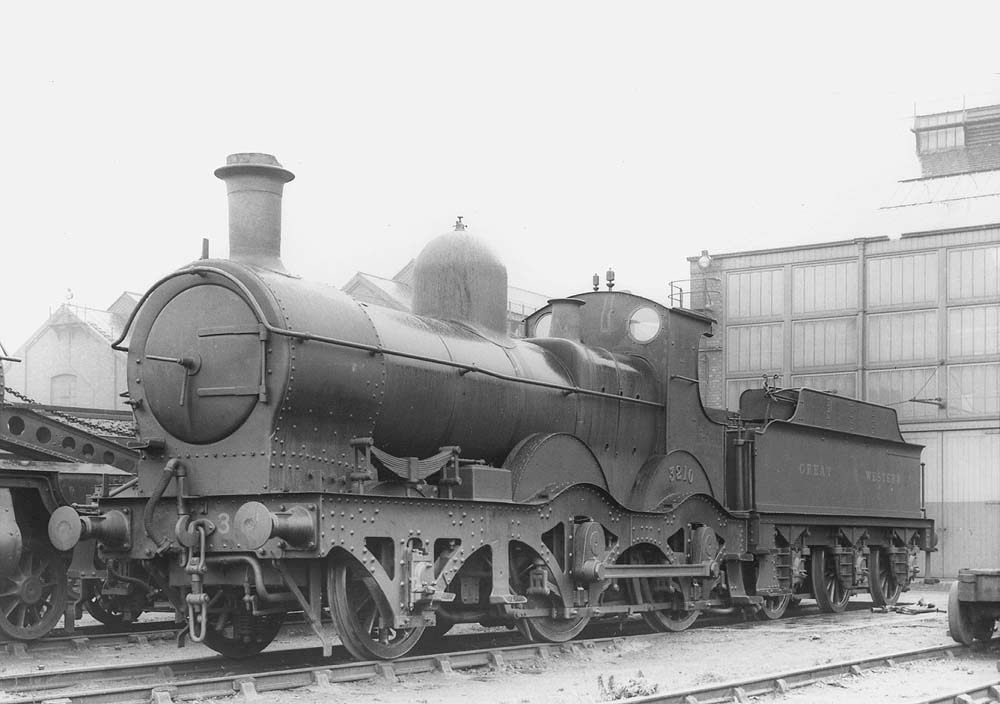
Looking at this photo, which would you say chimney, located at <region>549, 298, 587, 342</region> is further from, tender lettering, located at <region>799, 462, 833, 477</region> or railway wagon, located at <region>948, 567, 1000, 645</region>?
railway wagon, located at <region>948, 567, 1000, 645</region>

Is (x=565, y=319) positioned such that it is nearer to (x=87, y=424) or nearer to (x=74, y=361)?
(x=87, y=424)

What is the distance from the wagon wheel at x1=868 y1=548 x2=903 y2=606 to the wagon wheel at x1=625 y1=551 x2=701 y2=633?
527 centimetres

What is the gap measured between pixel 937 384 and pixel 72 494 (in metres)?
21.9

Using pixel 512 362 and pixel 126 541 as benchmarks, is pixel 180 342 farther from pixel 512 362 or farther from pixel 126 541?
pixel 512 362

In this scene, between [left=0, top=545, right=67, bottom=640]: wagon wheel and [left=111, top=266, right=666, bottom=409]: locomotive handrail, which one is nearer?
[left=111, top=266, right=666, bottom=409]: locomotive handrail

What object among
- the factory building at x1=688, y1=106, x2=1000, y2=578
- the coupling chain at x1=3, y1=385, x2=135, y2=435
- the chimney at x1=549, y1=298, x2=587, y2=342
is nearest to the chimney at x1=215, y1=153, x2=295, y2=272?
the chimney at x1=549, y1=298, x2=587, y2=342

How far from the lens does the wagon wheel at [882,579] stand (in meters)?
17.8

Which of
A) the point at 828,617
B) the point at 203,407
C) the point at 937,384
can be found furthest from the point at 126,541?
the point at 937,384

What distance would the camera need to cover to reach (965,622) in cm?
1196

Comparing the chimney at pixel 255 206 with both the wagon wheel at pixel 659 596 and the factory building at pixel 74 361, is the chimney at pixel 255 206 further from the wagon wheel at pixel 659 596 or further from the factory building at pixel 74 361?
the factory building at pixel 74 361

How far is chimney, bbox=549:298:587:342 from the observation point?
13273 millimetres

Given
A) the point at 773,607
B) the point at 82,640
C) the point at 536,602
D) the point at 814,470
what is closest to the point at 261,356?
the point at 536,602

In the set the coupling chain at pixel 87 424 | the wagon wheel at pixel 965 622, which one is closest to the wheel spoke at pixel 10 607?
the coupling chain at pixel 87 424

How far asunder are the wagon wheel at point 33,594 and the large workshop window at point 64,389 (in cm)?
3096
